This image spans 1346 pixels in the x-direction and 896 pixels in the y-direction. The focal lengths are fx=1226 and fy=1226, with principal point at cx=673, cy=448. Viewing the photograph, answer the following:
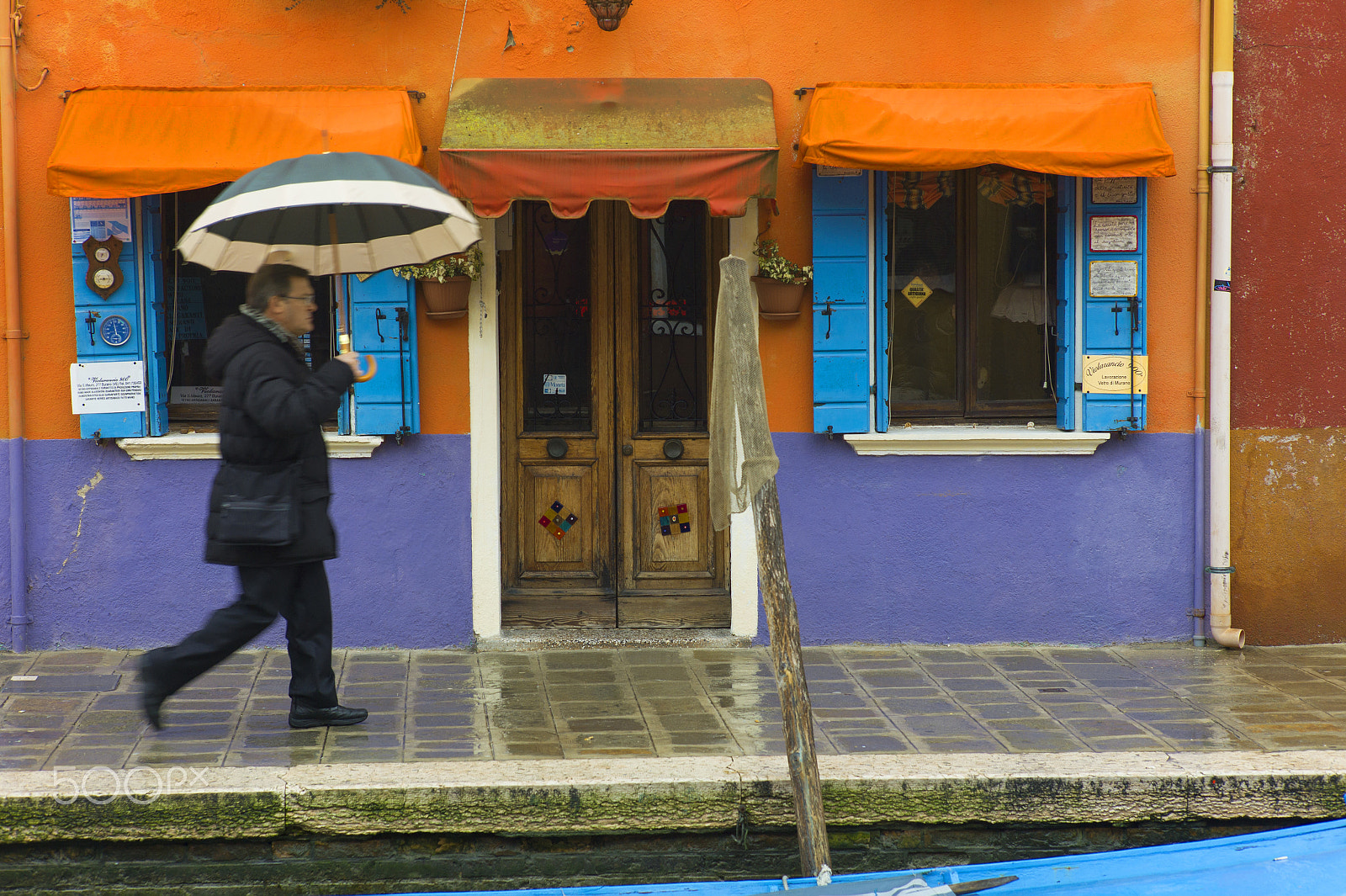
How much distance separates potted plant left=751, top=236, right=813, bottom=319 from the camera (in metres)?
5.91

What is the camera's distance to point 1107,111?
574 cm

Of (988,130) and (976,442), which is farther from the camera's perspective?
(976,442)

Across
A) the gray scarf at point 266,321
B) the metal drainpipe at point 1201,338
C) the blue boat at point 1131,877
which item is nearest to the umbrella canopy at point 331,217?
the gray scarf at point 266,321

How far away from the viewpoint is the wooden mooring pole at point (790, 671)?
386 cm

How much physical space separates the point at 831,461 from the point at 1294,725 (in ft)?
7.71

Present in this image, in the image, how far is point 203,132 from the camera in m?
5.54

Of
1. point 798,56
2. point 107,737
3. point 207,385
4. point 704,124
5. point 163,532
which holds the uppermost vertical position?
point 798,56

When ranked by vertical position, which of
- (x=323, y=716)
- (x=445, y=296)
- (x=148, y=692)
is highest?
(x=445, y=296)

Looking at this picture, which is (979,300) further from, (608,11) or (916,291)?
(608,11)

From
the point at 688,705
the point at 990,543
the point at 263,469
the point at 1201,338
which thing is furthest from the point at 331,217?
the point at 1201,338

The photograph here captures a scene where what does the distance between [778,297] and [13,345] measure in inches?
143

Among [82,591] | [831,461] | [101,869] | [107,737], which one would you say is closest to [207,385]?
[82,591]

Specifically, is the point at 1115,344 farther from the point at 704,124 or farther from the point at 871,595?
the point at 704,124

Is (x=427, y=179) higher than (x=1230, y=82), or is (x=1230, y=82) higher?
(x=1230, y=82)
